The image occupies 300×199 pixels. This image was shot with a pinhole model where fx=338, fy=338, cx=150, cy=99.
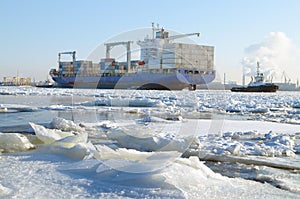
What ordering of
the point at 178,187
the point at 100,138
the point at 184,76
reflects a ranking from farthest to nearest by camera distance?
the point at 184,76
the point at 100,138
the point at 178,187

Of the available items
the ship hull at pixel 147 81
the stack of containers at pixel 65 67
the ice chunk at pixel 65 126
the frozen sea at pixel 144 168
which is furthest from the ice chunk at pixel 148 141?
the stack of containers at pixel 65 67

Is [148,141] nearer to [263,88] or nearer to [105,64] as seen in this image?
[263,88]

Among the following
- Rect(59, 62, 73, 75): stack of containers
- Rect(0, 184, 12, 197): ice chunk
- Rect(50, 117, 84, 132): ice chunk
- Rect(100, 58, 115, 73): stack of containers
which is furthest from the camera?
Rect(59, 62, 73, 75): stack of containers

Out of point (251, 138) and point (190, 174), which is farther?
point (251, 138)

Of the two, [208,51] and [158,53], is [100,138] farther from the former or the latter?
[208,51]

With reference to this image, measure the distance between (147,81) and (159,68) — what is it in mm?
2374

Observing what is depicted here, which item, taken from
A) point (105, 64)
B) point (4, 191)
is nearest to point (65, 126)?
point (4, 191)

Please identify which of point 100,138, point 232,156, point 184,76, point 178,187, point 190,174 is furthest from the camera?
point 184,76

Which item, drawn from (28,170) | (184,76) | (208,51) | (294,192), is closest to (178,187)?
(294,192)

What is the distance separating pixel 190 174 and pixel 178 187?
0.24m

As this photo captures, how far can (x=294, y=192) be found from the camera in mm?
2330

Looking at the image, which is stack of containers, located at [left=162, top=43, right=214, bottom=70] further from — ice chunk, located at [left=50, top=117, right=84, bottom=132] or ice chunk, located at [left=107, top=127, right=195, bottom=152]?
ice chunk, located at [left=107, top=127, right=195, bottom=152]

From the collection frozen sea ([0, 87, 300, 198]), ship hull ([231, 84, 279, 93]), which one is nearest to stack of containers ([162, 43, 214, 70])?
ship hull ([231, 84, 279, 93])

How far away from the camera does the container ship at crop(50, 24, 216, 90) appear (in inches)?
1533
